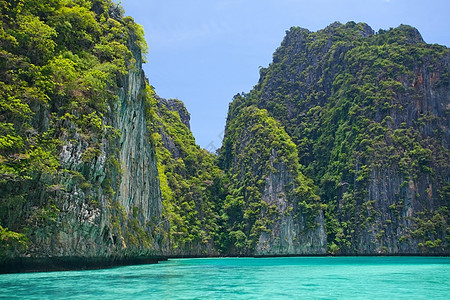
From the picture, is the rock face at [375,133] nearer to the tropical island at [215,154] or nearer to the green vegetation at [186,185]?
the tropical island at [215,154]

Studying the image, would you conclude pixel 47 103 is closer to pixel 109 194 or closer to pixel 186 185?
pixel 109 194

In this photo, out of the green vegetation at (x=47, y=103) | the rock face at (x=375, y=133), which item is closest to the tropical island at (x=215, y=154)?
the green vegetation at (x=47, y=103)

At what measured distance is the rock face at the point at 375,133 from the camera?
61.8 m

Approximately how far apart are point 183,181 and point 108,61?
4140 centimetres

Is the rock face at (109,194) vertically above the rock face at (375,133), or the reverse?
the rock face at (375,133)

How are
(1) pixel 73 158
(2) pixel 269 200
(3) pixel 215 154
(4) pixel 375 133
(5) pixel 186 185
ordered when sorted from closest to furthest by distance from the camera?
1. (1) pixel 73 158
2. (5) pixel 186 185
3. (2) pixel 269 200
4. (4) pixel 375 133
5. (3) pixel 215 154

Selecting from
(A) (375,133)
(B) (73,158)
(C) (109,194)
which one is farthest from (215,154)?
(B) (73,158)

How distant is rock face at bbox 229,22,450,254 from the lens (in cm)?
6184

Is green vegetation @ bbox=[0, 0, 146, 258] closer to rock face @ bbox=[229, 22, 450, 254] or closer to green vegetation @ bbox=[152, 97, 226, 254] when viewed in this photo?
green vegetation @ bbox=[152, 97, 226, 254]

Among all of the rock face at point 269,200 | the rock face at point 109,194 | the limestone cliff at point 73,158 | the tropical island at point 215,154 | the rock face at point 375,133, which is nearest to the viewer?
the limestone cliff at point 73,158

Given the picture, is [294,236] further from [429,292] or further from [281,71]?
[429,292]

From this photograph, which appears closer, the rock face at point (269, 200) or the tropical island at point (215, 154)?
the tropical island at point (215, 154)

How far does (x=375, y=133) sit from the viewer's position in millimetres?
68000

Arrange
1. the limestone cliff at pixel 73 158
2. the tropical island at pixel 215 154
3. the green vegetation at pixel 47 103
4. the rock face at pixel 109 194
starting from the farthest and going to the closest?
1. the rock face at pixel 109 194
2. the tropical island at pixel 215 154
3. the limestone cliff at pixel 73 158
4. the green vegetation at pixel 47 103
